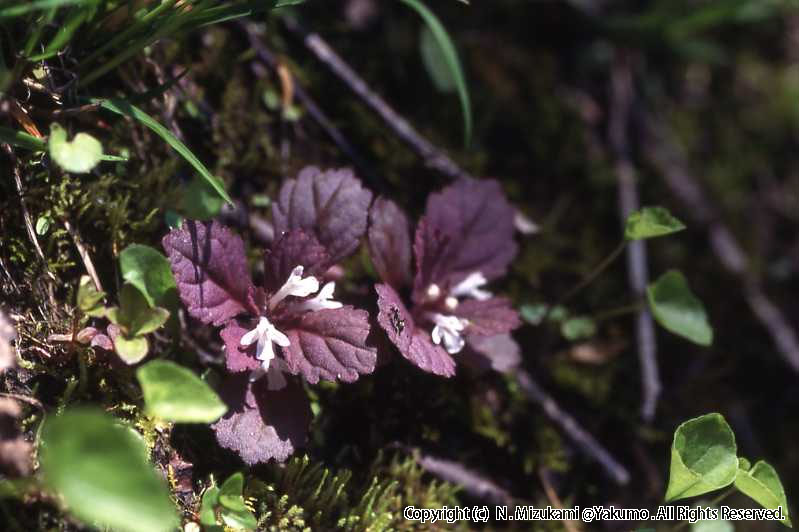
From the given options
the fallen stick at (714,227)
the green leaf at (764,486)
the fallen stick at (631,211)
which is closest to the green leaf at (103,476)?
the green leaf at (764,486)

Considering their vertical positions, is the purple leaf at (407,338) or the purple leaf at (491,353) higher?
the purple leaf at (407,338)

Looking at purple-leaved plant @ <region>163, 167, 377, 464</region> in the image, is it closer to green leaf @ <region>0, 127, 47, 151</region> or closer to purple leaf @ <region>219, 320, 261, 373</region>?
purple leaf @ <region>219, 320, 261, 373</region>

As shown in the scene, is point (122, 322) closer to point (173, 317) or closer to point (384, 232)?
point (173, 317)

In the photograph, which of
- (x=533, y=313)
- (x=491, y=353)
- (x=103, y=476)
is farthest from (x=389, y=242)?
(x=103, y=476)

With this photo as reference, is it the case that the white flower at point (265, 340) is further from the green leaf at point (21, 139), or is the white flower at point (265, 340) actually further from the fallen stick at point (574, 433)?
the fallen stick at point (574, 433)

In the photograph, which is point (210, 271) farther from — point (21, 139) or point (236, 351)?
point (21, 139)

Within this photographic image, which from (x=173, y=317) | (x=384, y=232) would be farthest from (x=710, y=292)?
(x=173, y=317)

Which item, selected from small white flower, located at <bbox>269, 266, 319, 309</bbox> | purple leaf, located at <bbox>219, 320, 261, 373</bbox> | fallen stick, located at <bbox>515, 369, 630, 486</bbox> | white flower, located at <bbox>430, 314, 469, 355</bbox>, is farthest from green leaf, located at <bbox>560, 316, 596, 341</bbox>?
purple leaf, located at <bbox>219, 320, 261, 373</bbox>
